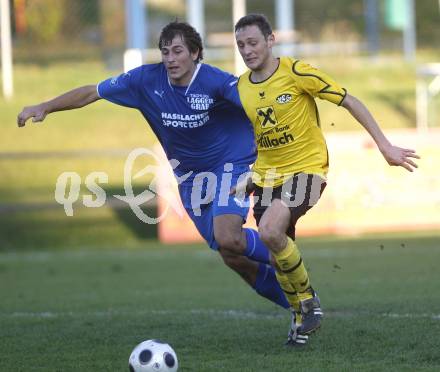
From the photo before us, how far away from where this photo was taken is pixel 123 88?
686cm

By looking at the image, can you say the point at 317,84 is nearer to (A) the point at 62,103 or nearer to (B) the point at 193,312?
(A) the point at 62,103

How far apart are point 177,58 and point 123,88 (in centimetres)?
54

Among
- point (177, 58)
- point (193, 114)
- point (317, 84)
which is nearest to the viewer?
point (317, 84)

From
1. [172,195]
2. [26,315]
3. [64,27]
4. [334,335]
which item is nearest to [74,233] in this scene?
[172,195]

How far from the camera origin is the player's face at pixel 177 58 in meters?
6.54

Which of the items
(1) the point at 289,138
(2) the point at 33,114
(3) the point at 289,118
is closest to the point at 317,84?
(3) the point at 289,118

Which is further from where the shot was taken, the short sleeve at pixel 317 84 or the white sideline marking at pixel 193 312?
the white sideline marking at pixel 193 312

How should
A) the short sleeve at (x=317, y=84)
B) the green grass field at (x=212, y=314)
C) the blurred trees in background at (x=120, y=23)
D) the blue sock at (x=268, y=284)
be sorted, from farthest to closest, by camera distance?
Answer: the blurred trees in background at (x=120, y=23)
the blue sock at (x=268, y=284)
the short sleeve at (x=317, y=84)
the green grass field at (x=212, y=314)

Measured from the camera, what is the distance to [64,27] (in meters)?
22.4

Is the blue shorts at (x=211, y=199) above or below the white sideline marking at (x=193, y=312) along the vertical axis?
above

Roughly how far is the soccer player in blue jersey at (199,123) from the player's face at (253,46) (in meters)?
0.32

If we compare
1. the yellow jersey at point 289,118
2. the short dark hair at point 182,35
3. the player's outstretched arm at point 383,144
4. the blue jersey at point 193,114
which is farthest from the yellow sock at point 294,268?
the short dark hair at point 182,35

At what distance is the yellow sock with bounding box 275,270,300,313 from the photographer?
608cm

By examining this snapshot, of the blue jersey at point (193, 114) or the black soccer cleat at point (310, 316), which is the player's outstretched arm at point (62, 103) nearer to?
the blue jersey at point (193, 114)
